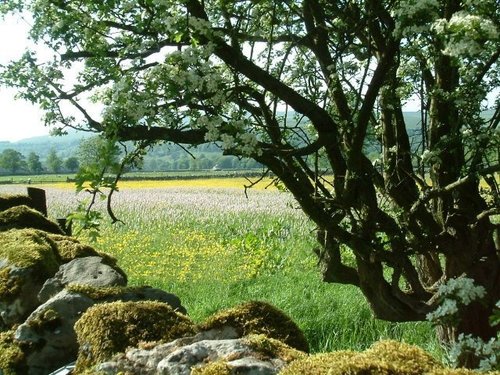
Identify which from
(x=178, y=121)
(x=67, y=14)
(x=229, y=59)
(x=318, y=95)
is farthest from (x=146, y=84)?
(x=318, y=95)

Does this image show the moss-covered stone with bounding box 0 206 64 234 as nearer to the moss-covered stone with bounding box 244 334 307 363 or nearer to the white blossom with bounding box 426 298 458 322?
the moss-covered stone with bounding box 244 334 307 363

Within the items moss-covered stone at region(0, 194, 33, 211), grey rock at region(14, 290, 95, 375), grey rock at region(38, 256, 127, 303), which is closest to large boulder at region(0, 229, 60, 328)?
grey rock at region(38, 256, 127, 303)

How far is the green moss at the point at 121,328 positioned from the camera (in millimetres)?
3814

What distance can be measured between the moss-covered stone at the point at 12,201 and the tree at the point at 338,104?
337cm

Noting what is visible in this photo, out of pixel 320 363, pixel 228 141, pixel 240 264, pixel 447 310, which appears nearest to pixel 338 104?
pixel 228 141

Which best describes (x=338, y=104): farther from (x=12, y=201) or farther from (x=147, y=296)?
(x=12, y=201)

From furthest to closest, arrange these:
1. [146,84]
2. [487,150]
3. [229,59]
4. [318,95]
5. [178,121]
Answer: [318,95] → [487,150] → [229,59] → [178,121] → [146,84]

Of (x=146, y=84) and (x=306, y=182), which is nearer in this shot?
(x=146, y=84)

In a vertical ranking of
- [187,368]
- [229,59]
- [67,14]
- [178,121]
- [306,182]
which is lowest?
[187,368]

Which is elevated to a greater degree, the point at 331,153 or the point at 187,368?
the point at 331,153

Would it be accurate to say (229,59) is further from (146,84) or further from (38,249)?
(38,249)

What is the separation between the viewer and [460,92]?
5.44 meters

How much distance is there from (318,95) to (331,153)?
665 millimetres

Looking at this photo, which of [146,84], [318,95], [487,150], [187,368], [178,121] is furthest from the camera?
[318,95]
